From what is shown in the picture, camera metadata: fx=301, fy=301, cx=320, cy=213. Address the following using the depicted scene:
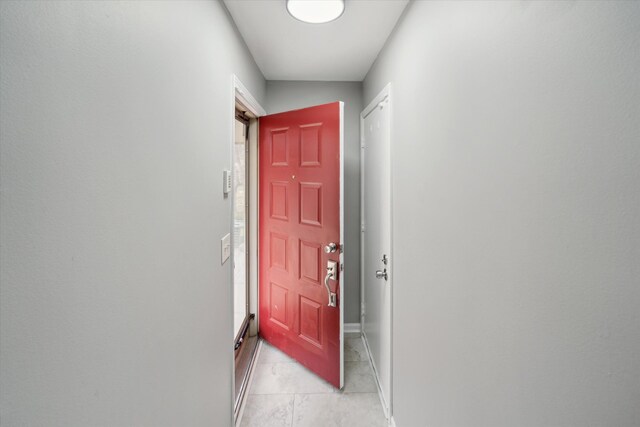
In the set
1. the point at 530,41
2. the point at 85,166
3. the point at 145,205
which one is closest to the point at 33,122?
the point at 85,166

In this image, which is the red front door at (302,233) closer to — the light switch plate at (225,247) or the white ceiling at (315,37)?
the white ceiling at (315,37)

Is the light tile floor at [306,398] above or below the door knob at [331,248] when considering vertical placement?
below

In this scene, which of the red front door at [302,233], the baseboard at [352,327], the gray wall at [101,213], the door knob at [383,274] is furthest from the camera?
the baseboard at [352,327]

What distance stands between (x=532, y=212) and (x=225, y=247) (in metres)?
1.36

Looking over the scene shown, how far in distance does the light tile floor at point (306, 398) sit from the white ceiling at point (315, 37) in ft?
7.92

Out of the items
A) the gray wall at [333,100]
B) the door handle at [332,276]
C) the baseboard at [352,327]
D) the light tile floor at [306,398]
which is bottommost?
the light tile floor at [306,398]

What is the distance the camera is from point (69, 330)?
579mm

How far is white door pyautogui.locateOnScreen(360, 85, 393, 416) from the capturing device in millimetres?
1964

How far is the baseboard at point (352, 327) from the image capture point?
302 centimetres

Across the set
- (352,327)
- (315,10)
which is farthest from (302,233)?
(315,10)

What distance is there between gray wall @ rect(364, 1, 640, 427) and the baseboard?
1.72 metres

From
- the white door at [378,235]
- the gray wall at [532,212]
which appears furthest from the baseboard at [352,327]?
the gray wall at [532,212]

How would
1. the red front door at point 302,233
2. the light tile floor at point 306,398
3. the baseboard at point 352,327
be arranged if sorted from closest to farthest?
1. the light tile floor at point 306,398
2. the red front door at point 302,233
3. the baseboard at point 352,327

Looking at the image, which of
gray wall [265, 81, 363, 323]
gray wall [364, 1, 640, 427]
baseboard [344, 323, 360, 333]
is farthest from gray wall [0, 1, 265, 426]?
baseboard [344, 323, 360, 333]
